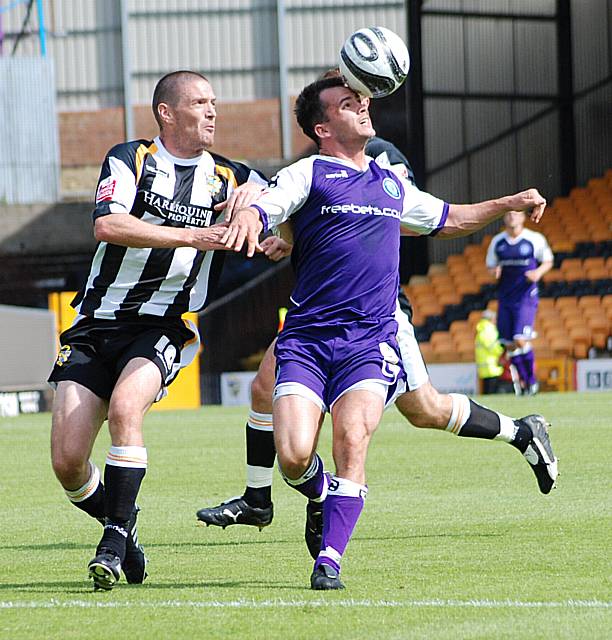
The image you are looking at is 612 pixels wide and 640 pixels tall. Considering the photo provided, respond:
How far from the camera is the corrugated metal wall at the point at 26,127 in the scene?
31.6m

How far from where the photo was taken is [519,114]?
105ft

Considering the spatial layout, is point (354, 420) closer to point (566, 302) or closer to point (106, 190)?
point (106, 190)

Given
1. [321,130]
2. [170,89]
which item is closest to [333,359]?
[321,130]

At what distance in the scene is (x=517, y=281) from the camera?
57.7 ft

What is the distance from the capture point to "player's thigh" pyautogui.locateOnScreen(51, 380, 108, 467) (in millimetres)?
5418

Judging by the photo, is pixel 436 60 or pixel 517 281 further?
pixel 436 60

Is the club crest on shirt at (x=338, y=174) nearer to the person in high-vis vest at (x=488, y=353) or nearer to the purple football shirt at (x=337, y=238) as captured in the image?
the purple football shirt at (x=337, y=238)

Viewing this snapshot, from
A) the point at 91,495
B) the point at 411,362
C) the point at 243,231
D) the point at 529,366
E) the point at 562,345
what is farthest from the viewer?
the point at 562,345

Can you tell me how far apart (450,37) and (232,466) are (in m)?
21.9

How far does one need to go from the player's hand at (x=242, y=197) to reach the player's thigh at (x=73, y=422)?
917 mm

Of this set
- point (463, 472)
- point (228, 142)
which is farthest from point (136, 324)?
point (228, 142)

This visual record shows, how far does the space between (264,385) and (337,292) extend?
1182 mm

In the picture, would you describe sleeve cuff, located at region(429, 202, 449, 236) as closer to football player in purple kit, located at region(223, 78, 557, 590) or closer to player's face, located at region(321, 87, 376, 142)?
football player in purple kit, located at region(223, 78, 557, 590)

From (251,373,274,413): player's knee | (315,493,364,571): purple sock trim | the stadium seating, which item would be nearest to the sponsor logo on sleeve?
(251,373,274,413): player's knee
